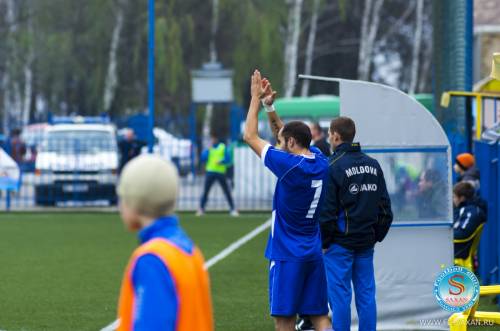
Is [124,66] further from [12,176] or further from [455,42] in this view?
[455,42]

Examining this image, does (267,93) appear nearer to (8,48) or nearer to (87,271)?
(87,271)

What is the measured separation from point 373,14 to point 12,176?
2814cm

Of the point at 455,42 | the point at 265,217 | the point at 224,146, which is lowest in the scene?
the point at 265,217

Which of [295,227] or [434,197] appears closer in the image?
[295,227]

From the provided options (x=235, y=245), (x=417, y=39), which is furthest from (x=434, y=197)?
(x=417, y=39)

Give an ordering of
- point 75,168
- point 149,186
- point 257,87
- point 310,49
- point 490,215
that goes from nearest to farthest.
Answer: point 149,186, point 257,87, point 490,215, point 75,168, point 310,49

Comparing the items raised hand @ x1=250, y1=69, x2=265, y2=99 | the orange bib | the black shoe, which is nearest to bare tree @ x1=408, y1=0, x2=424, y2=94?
the black shoe

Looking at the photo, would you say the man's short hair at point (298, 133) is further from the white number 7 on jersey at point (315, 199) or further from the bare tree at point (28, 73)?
the bare tree at point (28, 73)

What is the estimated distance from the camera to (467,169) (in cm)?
1383

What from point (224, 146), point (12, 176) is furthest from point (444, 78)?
point (12, 176)

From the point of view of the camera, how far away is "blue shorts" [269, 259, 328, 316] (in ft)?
25.8

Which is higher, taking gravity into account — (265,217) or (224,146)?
(224,146)

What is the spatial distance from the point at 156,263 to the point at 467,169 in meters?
10.2

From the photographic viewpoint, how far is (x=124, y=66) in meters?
47.1
